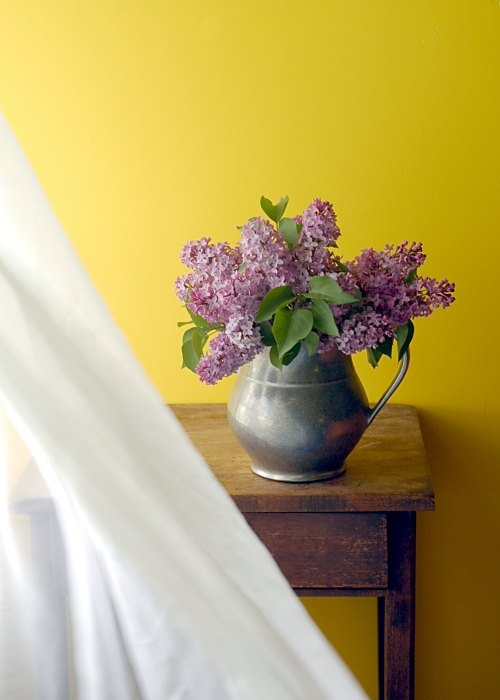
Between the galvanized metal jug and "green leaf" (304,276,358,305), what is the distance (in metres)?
0.11

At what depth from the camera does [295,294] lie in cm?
88

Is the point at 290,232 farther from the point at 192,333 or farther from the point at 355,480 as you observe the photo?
the point at 355,480

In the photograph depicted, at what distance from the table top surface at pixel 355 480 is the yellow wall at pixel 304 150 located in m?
0.19

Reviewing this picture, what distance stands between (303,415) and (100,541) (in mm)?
606

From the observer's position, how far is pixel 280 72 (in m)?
1.22

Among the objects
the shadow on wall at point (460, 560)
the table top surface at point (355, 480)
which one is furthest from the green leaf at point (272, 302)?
the shadow on wall at point (460, 560)

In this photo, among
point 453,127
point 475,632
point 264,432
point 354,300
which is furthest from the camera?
point 475,632

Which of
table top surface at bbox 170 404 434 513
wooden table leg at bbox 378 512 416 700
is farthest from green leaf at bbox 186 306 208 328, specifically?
wooden table leg at bbox 378 512 416 700

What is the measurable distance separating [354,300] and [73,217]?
66cm

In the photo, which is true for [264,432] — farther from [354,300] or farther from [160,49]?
[160,49]

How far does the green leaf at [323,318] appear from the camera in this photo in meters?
0.85

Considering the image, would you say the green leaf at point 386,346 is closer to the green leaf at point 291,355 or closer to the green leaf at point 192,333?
the green leaf at point 291,355

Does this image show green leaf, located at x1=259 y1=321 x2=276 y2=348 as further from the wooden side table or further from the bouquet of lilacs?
the wooden side table

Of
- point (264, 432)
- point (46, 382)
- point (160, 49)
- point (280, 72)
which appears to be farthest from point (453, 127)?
point (46, 382)
